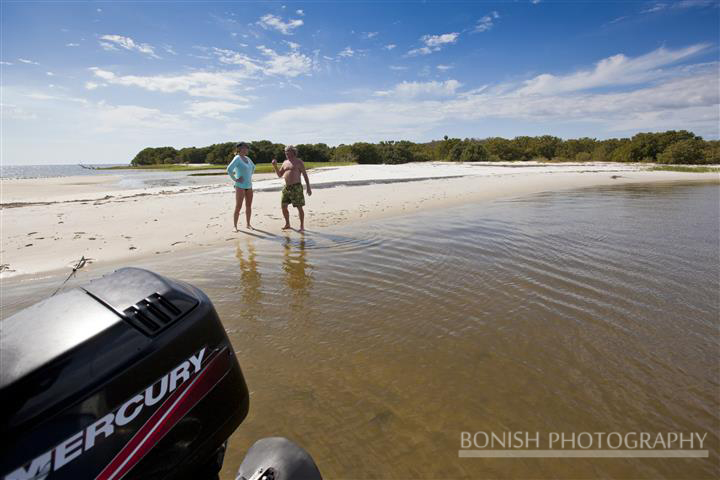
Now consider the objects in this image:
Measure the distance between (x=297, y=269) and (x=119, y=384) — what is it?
14.8 ft

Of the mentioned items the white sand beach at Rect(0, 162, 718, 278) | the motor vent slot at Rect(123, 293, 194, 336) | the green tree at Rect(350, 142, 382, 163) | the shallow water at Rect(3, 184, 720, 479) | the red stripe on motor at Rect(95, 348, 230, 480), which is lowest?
the shallow water at Rect(3, 184, 720, 479)

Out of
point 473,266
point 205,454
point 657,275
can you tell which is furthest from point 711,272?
point 205,454

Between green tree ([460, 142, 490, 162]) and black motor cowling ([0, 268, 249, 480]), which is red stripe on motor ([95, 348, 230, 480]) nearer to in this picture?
black motor cowling ([0, 268, 249, 480])

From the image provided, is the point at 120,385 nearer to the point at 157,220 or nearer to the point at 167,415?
the point at 167,415

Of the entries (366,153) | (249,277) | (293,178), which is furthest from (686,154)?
→ (249,277)

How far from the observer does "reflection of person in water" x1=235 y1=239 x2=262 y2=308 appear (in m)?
4.53

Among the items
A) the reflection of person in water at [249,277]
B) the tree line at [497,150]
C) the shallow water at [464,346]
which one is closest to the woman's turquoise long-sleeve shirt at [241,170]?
the reflection of person in water at [249,277]

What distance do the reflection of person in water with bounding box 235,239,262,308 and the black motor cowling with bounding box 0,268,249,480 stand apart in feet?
Answer: 9.54

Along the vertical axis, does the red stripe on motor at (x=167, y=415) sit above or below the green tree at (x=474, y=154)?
below

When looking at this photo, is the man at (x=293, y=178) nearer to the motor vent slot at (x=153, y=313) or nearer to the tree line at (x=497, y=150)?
the motor vent slot at (x=153, y=313)

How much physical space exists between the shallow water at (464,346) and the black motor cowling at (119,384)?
0.93 meters

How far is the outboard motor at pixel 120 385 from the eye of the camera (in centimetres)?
104

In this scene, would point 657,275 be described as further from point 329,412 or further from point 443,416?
point 329,412

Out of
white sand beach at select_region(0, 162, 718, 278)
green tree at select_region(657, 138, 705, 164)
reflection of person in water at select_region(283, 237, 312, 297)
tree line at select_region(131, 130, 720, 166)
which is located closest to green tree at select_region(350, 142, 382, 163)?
tree line at select_region(131, 130, 720, 166)
